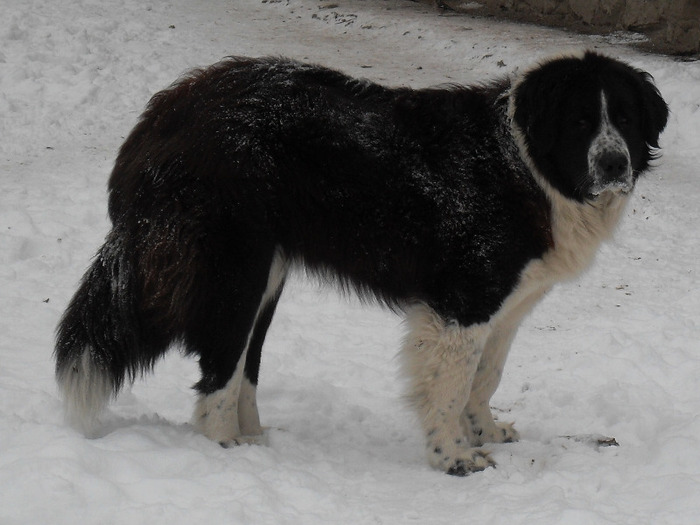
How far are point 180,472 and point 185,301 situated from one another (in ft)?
2.65

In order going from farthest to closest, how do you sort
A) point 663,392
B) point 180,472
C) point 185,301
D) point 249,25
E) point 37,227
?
point 249,25 < point 37,227 < point 663,392 < point 185,301 < point 180,472

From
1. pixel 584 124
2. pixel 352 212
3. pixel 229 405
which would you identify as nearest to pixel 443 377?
pixel 352 212

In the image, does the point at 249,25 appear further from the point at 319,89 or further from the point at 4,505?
the point at 4,505

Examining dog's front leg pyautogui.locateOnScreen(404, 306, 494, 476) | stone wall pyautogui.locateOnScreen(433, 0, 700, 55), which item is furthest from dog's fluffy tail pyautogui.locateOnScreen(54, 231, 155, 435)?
stone wall pyautogui.locateOnScreen(433, 0, 700, 55)

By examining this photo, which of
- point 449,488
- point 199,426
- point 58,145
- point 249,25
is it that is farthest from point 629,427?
point 249,25

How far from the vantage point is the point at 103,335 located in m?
4.16

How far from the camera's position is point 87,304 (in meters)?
4.20

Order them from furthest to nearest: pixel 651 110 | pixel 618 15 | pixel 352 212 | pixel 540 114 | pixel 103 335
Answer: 1. pixel 618 15
2. pixel 651 110
3. pixel 540 114
4. pixel 352 212
5. pixel 103 335

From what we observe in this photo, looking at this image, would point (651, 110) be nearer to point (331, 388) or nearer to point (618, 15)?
point (331, 388)

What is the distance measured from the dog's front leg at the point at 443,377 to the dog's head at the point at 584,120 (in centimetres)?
91

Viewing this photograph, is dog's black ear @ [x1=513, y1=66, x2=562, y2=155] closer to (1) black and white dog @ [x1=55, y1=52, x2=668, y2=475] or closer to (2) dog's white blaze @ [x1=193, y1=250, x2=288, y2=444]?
(1) black and white dog @ [x1=55, y1=52, x2=668, y2=475]

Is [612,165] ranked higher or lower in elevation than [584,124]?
lower

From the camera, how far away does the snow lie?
362cm

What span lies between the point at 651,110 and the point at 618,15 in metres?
8.56
